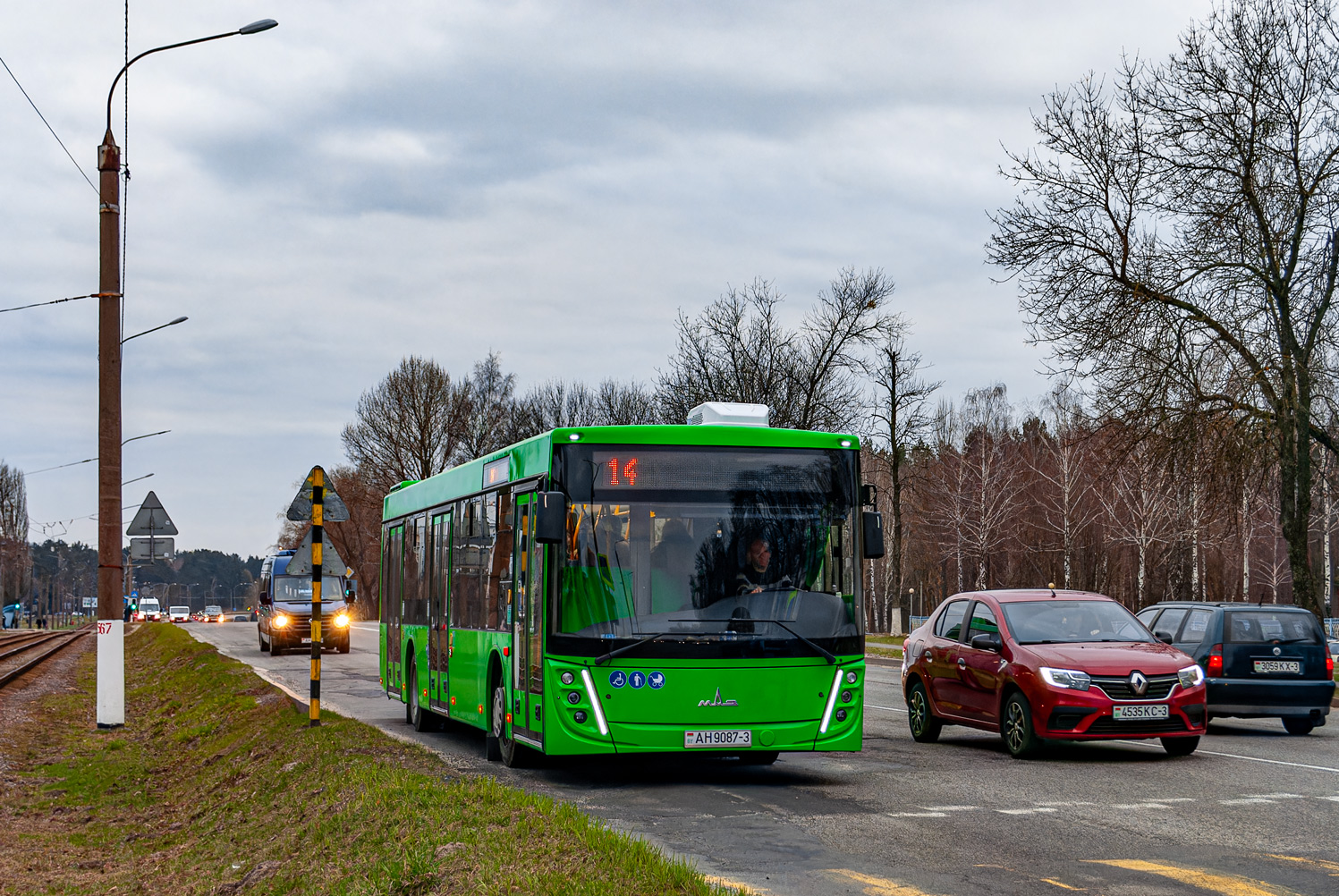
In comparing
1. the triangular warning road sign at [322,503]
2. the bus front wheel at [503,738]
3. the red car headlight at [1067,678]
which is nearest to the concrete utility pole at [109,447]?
the triangular warning road sign at [322,503]

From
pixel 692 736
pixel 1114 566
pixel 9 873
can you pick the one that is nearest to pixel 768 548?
pixel 692 736

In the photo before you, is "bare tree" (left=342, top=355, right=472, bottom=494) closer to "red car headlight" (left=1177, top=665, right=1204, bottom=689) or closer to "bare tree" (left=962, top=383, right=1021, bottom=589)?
"bare tree" (left=962, top=383, right=1021, bottom=589)

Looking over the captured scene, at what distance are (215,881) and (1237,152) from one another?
2437cm

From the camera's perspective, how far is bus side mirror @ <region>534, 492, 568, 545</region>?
11.1 meters

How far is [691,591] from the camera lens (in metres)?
11.4

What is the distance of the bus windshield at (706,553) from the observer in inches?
447

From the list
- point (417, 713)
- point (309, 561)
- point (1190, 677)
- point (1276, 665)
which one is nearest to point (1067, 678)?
point (1190, 677)

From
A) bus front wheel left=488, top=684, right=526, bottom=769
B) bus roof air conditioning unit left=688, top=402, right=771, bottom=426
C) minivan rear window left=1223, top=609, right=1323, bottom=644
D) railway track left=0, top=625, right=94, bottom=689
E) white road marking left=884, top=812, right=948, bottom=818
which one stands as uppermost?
bus roof air conditioning unit left=688, top=402, right=771, bottom=426

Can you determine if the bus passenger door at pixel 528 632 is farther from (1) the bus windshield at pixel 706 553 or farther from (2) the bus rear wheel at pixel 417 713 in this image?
(2) the bus rear wheel at pixel 417 713

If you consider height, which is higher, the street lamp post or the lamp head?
the lamp head

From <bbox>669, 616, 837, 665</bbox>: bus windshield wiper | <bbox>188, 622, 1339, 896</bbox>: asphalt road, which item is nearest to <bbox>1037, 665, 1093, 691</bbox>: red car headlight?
<bbox>188, 622, 1339, 896</bbox>: asphalt road

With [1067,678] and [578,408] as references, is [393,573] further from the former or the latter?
[578,408]

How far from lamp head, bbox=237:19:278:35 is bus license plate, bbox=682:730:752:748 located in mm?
11480

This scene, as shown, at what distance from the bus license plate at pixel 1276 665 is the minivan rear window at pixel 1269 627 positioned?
8.9 inches
